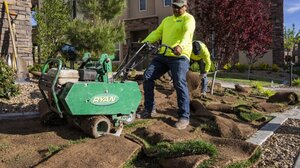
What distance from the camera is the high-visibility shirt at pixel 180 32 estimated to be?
16.9ft

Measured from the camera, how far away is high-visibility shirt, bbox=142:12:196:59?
5165 millimetres

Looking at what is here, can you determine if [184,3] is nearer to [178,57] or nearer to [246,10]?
[178,57]

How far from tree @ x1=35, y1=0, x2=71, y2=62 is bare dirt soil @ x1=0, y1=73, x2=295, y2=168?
38.9ft

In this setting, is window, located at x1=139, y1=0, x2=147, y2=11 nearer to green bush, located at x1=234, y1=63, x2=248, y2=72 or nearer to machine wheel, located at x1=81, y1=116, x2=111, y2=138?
green bush, located at x1=234, y1=63, x2=248, y2=72

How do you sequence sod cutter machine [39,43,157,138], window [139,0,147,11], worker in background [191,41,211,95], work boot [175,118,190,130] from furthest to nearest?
window [139,0,147,11]
worker in background [191,41,211,95]
work boot [175,118,190,130]
sod cutter machine [39,43,157,138]

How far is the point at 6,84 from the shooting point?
7027 mm

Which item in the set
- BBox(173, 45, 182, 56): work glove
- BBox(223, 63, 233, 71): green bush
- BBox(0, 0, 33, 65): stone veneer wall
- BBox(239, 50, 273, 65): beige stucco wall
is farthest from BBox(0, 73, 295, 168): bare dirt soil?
BBox(239, 50, 273, 65): beige stucco wall

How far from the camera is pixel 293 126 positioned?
542 centimetres

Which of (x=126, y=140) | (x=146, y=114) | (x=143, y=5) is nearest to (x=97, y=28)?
(x=143, y=5)

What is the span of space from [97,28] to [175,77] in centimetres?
1185

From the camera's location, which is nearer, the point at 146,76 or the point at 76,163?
the point at 76,163

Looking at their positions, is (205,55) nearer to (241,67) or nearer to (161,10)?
(241,67)

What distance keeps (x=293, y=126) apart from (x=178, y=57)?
1.98 meters

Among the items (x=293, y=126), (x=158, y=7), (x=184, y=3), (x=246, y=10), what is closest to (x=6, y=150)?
(x=184, y=3)
